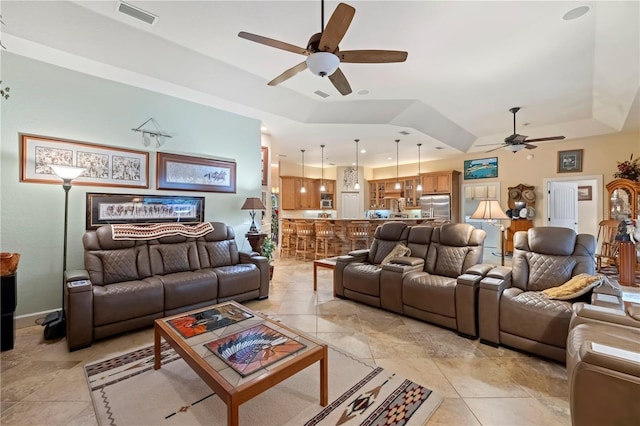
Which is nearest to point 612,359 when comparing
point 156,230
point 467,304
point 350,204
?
point 467,304

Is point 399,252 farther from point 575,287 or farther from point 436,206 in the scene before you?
point 436,206

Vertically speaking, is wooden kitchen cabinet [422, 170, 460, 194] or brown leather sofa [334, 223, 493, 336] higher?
wooden kitchen cabinet [422, 170, 460, 194]

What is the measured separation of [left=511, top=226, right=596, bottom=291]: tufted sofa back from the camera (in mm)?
2793

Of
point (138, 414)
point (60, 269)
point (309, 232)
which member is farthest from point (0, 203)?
point (309, 232)

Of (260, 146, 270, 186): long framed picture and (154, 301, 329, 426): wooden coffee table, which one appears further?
(260, 146, 270, 186): long framed picture

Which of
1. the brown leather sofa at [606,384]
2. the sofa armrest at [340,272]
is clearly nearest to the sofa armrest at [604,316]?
the brown leather sofa at [606,384]

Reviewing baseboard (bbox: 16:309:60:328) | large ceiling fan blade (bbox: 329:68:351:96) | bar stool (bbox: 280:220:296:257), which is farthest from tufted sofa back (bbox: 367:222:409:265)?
baseboard (bbox: 16:309:60:328)

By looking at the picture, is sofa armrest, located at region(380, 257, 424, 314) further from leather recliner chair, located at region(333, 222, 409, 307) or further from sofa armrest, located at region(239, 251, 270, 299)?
sofa armrest, located at region(239, 251, 270, 299)

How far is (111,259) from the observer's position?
10.6 feet

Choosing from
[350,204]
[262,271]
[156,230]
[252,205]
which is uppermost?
[350,204]

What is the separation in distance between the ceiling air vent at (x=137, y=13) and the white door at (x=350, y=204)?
321 inches

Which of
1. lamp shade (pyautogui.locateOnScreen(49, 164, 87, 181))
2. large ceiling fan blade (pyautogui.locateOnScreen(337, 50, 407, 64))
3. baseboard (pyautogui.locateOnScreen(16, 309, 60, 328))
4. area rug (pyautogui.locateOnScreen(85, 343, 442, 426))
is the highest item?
large ceiling fan blade (pyautogui.locateOnScreen(337, 50, 407, 64))

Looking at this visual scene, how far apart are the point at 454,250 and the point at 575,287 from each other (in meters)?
1.29

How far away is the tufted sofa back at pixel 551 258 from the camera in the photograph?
279 centimetres
